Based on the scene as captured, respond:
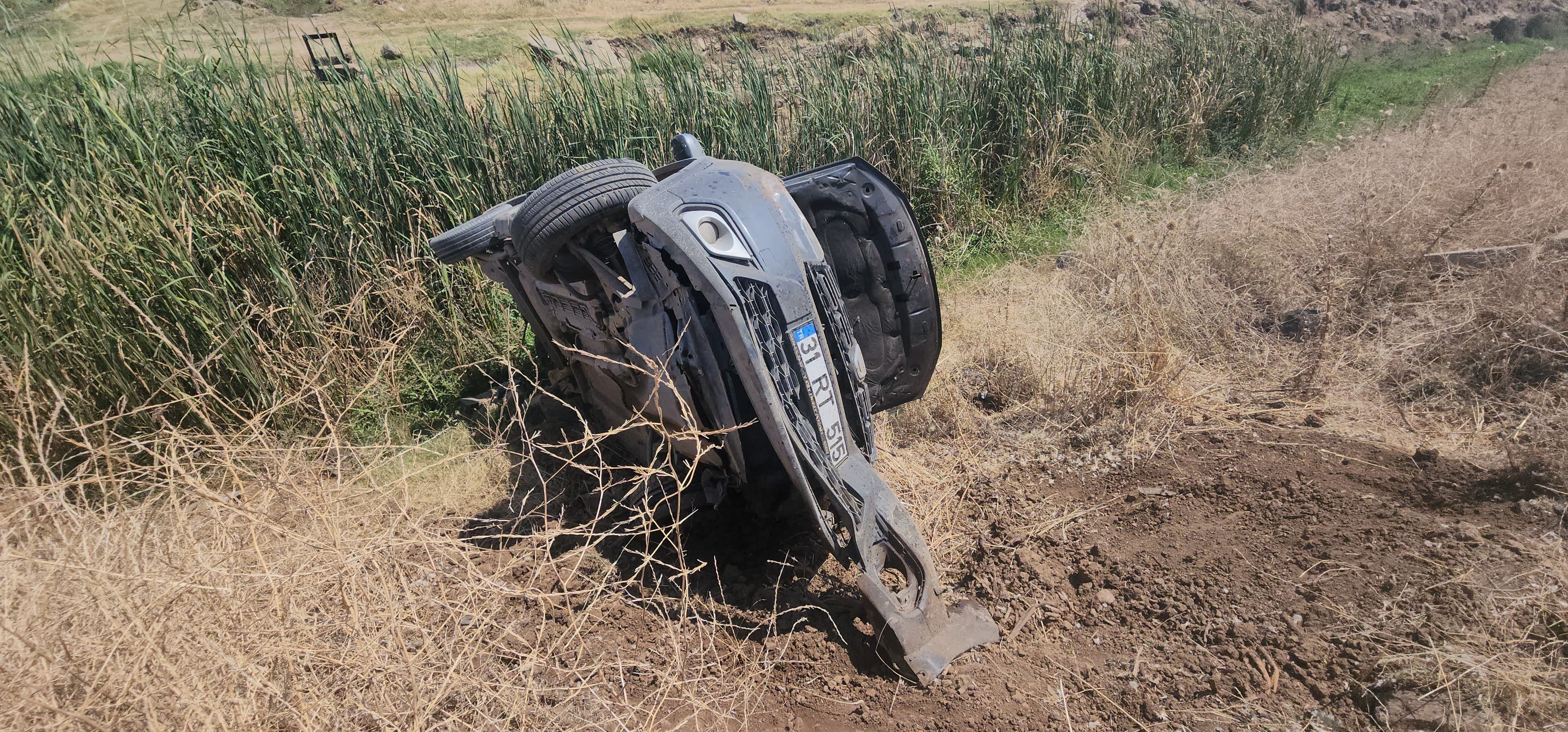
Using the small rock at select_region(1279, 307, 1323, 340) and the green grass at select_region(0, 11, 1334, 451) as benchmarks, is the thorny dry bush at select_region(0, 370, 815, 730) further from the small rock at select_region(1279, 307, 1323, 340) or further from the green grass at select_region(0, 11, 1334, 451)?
the small rock at select_region(1279, 307, 1323, 340)

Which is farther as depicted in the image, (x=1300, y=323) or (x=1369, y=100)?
(x=1369, y=100)

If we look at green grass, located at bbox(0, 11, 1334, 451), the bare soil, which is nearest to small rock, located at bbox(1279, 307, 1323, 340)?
the bare soil

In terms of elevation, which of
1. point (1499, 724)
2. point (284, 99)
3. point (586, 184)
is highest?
point (284, 99)

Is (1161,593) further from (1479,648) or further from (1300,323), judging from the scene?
(1300,323)

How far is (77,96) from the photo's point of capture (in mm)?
4609

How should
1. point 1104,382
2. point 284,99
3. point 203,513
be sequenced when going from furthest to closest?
point 284,99 < point 1104,382 < point 203,513

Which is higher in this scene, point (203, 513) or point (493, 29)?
point (493, 29)

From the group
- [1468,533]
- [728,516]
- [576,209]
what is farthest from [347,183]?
[1468,533]

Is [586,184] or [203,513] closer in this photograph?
[586,184]

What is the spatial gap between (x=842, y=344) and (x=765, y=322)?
39cm

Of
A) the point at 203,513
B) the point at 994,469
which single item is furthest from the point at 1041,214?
the point at 203,513

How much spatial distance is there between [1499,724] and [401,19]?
1934 cm

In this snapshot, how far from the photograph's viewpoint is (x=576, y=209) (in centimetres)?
296

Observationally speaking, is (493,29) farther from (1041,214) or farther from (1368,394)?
(1368,394)
